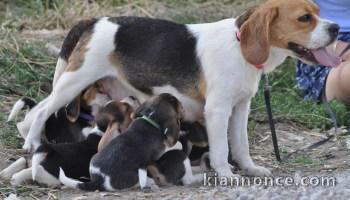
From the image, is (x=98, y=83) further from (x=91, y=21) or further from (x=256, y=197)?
(x=256, y=197)

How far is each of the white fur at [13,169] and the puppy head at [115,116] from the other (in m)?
0.68

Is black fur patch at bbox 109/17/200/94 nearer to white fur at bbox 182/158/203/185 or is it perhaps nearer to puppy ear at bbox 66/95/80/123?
puppy ear at bbox 66/95/80/123

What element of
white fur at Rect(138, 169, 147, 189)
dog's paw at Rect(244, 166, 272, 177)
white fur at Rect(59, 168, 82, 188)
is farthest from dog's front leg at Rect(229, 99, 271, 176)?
white fur at Rect(59, 168, 82, 188)

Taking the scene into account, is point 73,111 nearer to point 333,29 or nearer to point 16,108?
point 16,108

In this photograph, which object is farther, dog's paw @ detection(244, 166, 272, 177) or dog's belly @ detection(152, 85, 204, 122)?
dog's belly @ detection(152, 85, 204, 122)

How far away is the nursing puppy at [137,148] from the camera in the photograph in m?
5.98

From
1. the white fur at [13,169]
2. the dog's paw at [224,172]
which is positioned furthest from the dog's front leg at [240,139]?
the white fur at [13,169]

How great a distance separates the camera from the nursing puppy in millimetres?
5984

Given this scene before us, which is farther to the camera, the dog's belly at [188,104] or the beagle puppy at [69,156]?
the dog's belly at [188,104]

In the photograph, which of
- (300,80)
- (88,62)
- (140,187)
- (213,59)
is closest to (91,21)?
(88,62)

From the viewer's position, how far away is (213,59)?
648 cm

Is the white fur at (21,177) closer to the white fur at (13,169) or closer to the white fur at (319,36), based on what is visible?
the white fur at (13,169)

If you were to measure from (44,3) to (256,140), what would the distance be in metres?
5.44

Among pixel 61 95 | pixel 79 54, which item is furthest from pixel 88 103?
pixel 79 54
